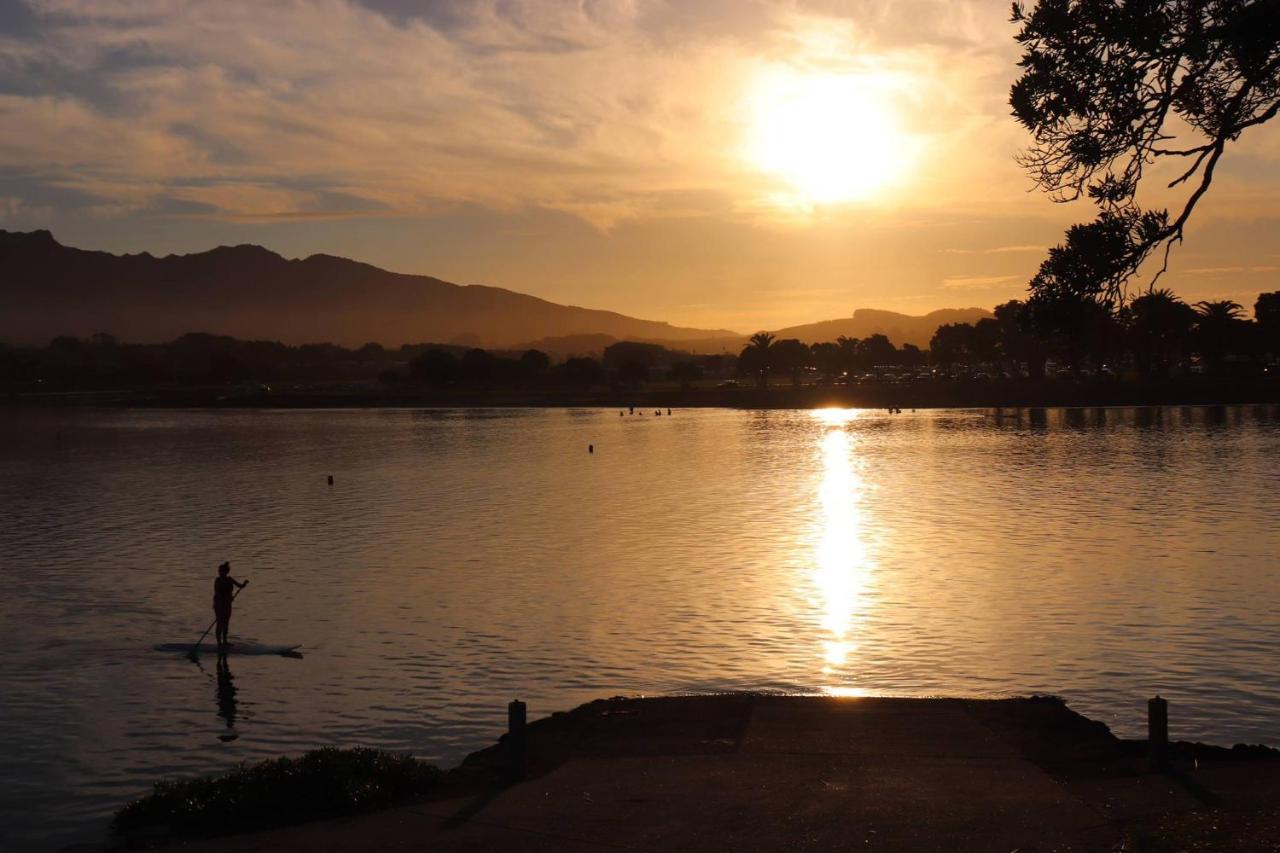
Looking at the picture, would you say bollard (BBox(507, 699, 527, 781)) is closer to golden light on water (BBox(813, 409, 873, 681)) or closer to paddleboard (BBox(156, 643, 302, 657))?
golden light on water (BBox(813, 409, 873, 681))

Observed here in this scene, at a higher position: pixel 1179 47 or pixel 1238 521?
pixel 1179 47

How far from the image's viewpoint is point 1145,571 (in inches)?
1855

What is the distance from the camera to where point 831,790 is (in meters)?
17.9

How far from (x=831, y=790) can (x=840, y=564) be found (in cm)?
3353

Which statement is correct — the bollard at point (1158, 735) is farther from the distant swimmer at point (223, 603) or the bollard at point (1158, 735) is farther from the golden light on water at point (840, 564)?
the distant swimmer at point (223, 603)

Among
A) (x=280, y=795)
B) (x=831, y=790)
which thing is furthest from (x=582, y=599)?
(x=831, y=790)

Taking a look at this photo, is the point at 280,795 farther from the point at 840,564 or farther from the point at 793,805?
the point at 840,564

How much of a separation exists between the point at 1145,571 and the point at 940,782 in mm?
32802

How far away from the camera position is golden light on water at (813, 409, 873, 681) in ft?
115

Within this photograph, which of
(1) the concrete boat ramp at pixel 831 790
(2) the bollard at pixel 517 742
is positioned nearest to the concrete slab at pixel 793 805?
(1) the concrete boat ramp at pixel 831 790

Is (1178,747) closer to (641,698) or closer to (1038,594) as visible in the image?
(641,698)

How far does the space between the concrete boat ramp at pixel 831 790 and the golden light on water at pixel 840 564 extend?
30.9ft

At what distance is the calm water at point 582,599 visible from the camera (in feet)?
88.6

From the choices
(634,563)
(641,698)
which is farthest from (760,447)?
(641,698)
